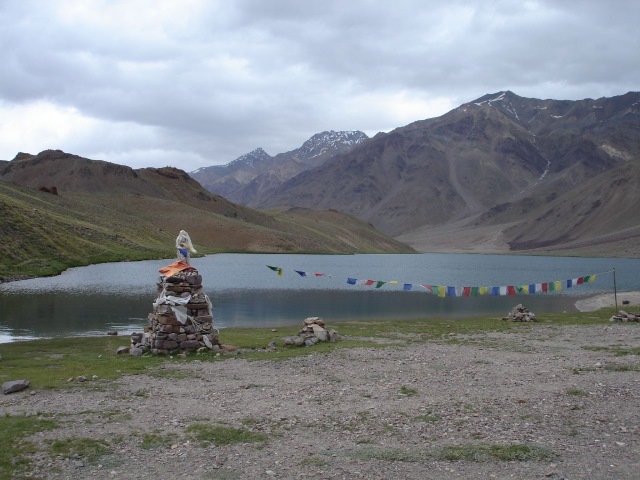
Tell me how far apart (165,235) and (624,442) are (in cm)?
14847

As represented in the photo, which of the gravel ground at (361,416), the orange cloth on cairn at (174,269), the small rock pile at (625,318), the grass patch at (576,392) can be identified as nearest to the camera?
the gravel ground at (361,416)

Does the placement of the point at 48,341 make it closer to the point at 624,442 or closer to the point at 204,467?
the point at 204,467

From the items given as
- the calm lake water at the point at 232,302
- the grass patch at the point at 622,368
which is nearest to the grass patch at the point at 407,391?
the grass patch at the point at 622,368

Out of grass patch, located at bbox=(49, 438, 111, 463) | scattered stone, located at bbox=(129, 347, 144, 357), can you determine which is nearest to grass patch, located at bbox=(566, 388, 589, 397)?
grass patch, located at bbox=(49, 438, 111, 463)

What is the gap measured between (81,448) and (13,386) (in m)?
5.69

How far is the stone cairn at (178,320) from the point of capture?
21953 millimetres

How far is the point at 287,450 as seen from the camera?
36.7 ft

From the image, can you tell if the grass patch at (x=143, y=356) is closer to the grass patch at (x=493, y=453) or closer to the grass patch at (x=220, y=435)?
the grass patch at (x=220, y=435)

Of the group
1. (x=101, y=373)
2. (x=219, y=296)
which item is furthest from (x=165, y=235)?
(x=101, y=373)

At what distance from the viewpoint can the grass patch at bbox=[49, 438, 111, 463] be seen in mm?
10750

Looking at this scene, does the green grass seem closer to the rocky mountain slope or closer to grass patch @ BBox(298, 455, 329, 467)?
grass patch @ BBox(298, 455, 329, 467)

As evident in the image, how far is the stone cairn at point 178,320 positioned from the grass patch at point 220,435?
9828 millimetres

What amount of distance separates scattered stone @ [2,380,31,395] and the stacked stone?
6.28m

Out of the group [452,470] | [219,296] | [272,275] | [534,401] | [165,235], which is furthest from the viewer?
[165,235]
